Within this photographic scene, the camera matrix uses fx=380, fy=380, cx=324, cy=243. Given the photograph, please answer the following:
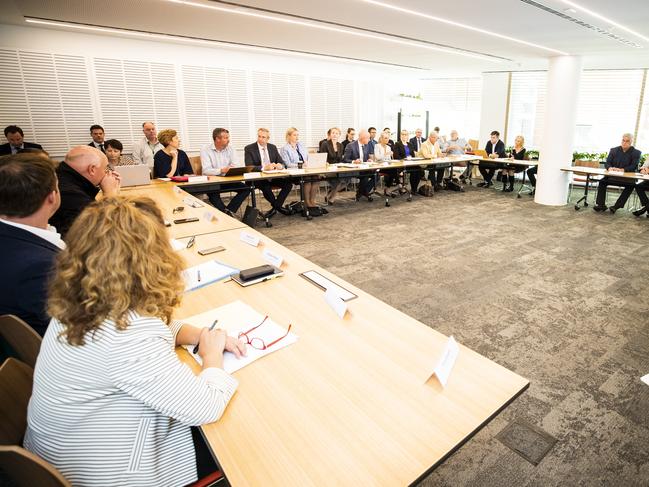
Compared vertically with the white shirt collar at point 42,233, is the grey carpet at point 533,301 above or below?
below

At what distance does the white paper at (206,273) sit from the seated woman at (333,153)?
211 inches

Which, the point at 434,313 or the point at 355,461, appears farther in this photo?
the point at 434,313

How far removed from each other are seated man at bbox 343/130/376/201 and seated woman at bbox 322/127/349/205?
214 millimetres

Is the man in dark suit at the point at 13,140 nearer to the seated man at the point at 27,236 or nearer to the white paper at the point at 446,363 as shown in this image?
the seated man at the point at 27,236

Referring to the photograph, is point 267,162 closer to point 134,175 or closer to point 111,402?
point 134,175

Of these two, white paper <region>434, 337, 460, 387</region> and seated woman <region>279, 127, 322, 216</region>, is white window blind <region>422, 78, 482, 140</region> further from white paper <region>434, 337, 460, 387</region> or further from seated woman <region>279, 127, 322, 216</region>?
white paper <region>434, 337, 460, 387</region>

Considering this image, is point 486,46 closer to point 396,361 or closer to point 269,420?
point 396,361

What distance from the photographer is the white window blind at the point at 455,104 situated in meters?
10.6

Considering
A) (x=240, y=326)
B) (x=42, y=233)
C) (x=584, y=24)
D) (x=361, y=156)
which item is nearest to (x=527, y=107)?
(x=361, y=156)

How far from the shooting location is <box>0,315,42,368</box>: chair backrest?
4.22 feet

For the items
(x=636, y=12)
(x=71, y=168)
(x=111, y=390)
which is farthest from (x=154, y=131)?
(x=636, y=12)

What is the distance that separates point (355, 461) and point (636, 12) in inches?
225

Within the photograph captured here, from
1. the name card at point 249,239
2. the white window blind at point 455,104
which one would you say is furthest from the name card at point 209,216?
the white window blind at point 455,104

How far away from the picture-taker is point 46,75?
5.81m
